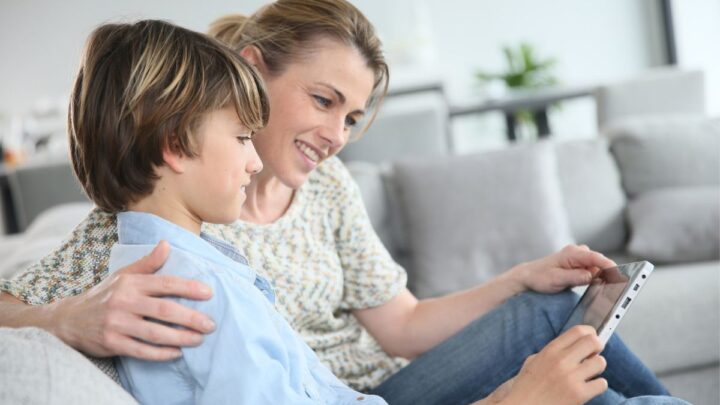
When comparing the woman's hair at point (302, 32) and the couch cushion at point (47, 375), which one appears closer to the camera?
the couch cushion at point (47, 375)

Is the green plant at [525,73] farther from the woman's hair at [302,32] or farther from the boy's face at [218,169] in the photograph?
the boy's face at [218,169]

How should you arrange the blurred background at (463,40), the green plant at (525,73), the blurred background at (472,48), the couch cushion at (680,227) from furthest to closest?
the blurred background at (463,40)
the blurred background at (472,48)
the green plant at (525,73)
the couch cushion at (680,227)

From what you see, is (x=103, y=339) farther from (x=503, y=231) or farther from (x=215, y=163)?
(x=503, y=231)

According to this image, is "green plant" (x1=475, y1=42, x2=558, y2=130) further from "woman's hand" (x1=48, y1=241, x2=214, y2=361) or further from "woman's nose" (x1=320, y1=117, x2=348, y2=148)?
"woman's hand" (x1=48, y1=241, x2=214, y2=361)

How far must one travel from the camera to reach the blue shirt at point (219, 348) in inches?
35.9

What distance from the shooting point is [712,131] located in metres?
2.85

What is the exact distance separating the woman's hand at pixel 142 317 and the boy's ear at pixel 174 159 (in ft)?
0.41

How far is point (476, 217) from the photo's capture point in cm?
268

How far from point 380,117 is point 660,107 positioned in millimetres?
1189

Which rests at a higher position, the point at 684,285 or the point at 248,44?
the point at 248,44

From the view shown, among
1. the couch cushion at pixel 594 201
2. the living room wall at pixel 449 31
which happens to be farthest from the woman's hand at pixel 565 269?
the living room wall at pixel 449 31

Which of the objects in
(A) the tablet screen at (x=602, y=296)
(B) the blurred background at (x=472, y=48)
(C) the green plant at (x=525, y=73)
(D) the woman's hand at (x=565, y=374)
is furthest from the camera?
(B) the blurred background at (x=472, y=48)

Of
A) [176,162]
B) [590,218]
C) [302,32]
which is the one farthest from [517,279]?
[590,218]

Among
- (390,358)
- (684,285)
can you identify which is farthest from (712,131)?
(390,358)
